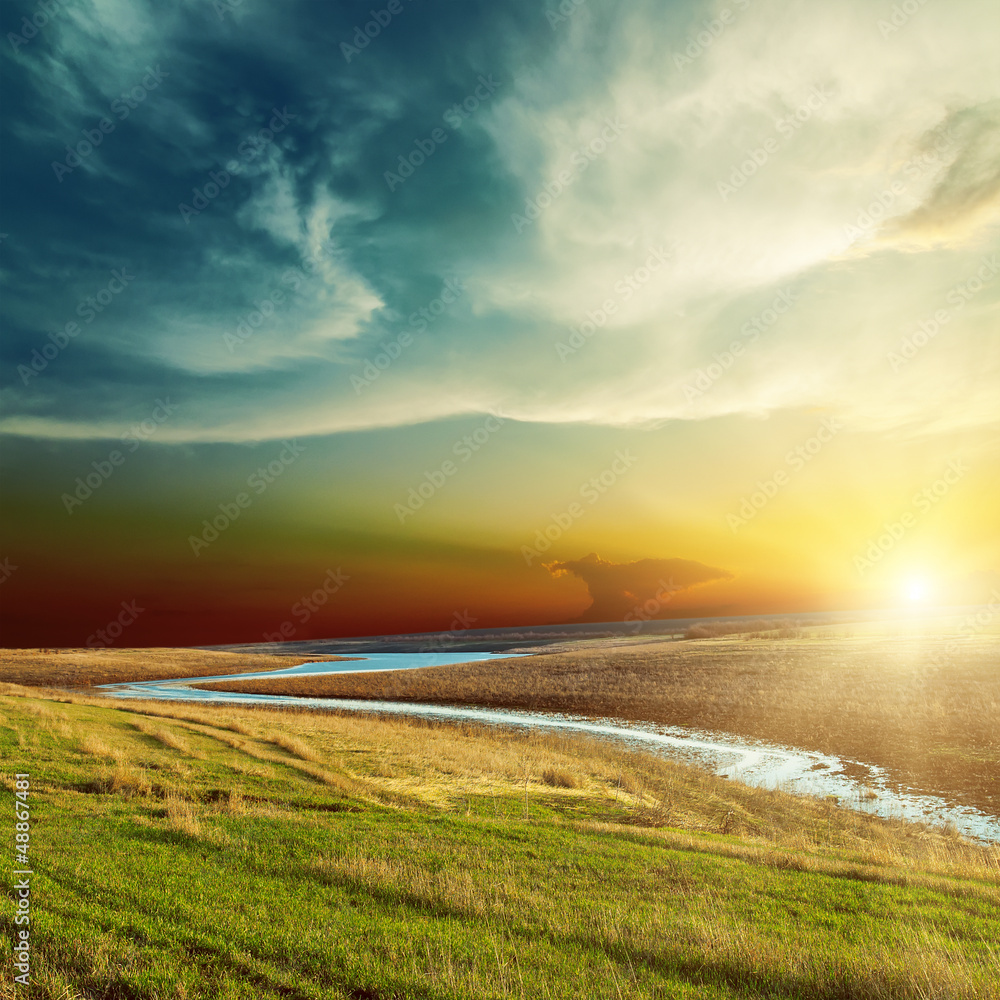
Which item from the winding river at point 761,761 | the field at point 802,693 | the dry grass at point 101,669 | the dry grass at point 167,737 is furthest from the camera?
the dry grass at point 101,669

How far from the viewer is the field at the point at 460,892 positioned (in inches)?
347

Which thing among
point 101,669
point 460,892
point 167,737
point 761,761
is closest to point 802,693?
point 761,761

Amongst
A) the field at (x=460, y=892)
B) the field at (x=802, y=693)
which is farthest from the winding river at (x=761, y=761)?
the field at (x=460, y=892)

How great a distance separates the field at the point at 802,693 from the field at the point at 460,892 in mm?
14409

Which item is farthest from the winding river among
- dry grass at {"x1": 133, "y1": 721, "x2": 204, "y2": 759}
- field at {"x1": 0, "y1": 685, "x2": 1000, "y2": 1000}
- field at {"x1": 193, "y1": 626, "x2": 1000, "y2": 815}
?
dry grass at {"x1": 133, "y1": 721, "x2": 204, "y2": 759}

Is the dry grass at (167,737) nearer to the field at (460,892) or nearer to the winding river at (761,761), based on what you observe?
the field at (460,892)

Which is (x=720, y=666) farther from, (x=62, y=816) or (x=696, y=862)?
(x=62, y=816)

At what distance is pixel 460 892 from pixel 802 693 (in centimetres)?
5197

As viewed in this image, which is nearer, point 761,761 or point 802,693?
point 761,761

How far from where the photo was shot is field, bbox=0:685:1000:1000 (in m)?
8.82

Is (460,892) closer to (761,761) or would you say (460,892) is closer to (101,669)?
(761,761)

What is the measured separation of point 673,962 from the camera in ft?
31.5

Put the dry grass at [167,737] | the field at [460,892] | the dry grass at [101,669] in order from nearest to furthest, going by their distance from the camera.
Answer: the field at [460,892] → the dry grass at [167,737] → the dry grass at [101,669]

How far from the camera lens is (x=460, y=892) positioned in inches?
468
